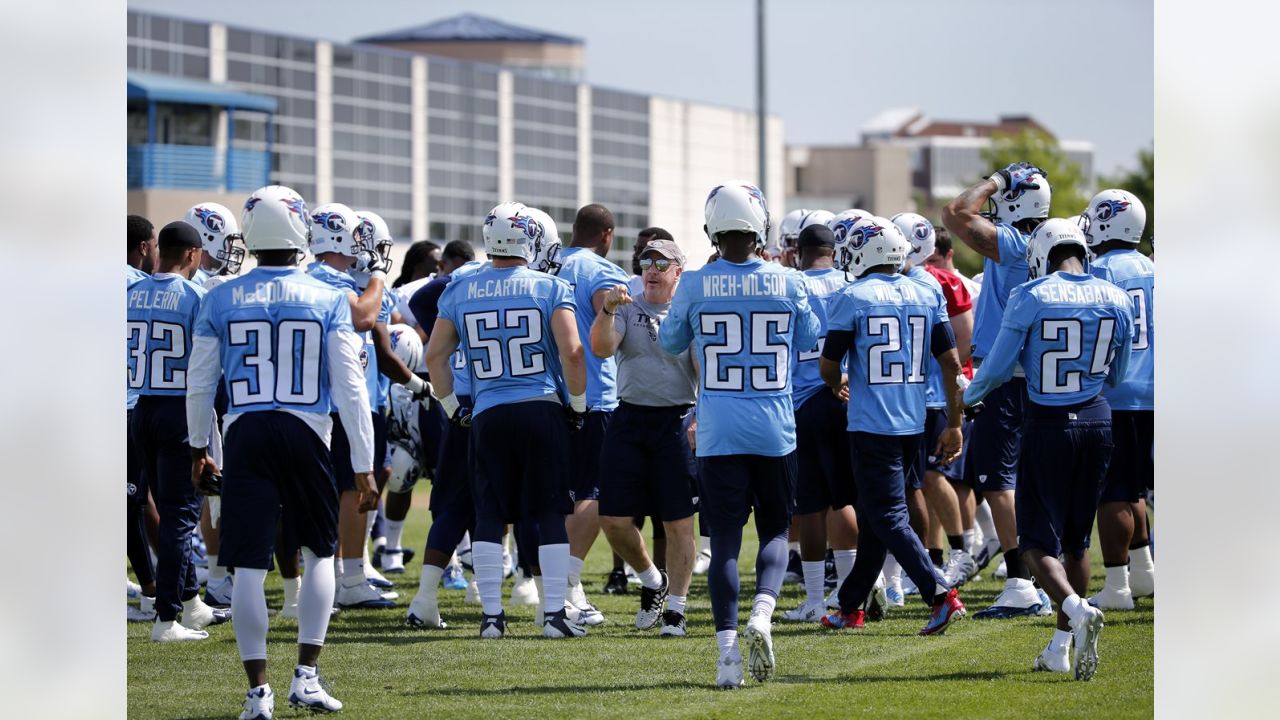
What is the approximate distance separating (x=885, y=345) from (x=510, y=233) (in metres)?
2.12

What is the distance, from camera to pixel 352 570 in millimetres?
10734

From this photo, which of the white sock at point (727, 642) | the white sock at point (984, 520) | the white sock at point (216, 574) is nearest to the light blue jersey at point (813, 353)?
the white sock at point (727, 642)

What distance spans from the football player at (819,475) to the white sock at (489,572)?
5.87ft

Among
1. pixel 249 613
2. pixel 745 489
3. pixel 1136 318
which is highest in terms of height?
pixel 1136 318

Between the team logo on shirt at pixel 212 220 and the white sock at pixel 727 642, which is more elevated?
the team logo on shirt at pixel 212 220

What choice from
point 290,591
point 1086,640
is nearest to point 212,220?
point 290,591

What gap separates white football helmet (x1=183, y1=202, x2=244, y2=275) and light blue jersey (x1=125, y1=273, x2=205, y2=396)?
0.96 metres

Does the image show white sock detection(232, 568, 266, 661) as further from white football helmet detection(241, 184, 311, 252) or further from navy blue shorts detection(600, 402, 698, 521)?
navy blue shorts detection(600, 402, 698, 521)

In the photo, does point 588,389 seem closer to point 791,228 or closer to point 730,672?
point 791,228

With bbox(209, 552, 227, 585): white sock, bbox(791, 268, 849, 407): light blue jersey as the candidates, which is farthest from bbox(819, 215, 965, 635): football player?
bbox(209, 552, 227, 585): white sock

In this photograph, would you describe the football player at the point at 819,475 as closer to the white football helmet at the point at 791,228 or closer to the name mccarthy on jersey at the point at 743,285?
the white football helmet at the point at 791,228

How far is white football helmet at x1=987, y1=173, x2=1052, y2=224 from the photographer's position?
32.7 feet

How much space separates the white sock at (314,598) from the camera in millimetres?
7383

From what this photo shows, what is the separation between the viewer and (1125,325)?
8172 mm
